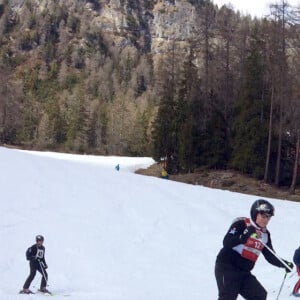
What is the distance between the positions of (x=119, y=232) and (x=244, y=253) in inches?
552

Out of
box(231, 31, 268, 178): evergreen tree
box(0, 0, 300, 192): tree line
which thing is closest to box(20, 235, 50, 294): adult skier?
box(0, 0, 300, 192): tree line

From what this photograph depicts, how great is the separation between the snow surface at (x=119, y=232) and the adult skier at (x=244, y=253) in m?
5.14

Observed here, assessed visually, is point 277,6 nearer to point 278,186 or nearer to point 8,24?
point 278,186

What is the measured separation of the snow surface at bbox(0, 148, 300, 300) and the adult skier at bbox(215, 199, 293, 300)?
5.14 metres

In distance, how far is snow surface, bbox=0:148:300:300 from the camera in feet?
43.3

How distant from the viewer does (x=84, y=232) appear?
19.0m

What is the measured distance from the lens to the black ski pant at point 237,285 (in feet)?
17.9

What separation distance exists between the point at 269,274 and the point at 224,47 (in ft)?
96.6

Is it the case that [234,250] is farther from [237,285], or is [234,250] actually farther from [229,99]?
[229,99]

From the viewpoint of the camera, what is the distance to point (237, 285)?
548cm

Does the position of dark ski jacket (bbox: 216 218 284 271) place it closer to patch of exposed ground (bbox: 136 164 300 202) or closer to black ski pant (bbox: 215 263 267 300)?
black ski pant (bbox: 215 263 267 300)

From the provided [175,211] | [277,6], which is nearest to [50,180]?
[175,211]

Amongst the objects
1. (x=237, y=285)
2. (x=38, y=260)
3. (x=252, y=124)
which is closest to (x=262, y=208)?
(x=237, y=285)

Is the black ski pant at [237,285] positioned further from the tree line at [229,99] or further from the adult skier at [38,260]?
the tree line at [229,99]
